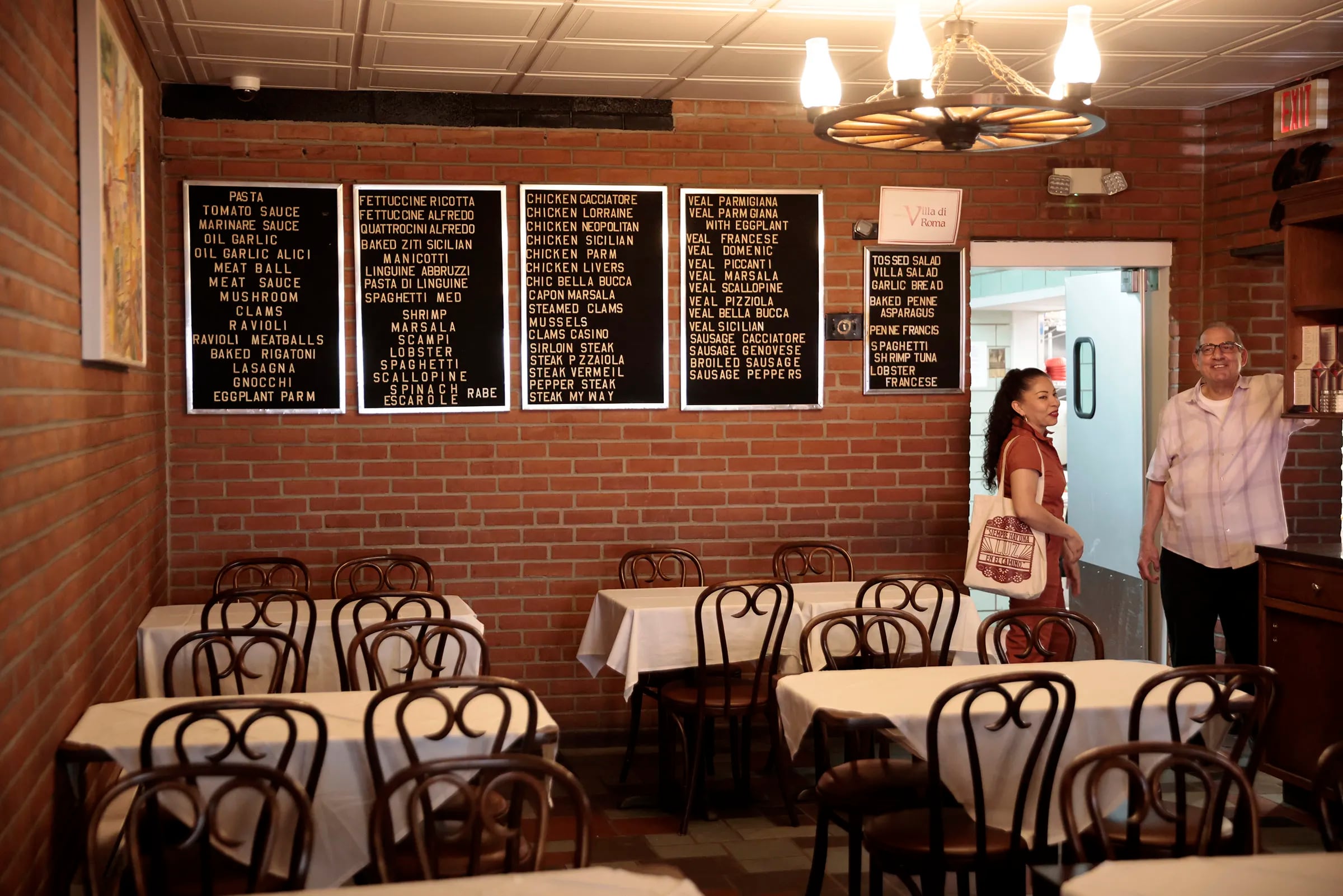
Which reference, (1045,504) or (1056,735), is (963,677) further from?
(1045,504)

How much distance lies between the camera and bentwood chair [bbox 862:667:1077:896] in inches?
116

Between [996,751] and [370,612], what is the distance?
2.47m

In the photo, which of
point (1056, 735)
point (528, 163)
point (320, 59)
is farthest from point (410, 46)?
point (1056, 735)

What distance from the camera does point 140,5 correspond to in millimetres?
4039

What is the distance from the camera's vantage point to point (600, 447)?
5.52 meters

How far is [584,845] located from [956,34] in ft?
7.84

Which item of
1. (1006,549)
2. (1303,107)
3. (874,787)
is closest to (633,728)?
(1006,549)

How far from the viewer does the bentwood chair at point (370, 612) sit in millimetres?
4141

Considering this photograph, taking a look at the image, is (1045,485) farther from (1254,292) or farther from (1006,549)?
(1254,292)

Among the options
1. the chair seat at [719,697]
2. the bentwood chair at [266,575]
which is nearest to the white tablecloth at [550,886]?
the chair seat at [719,697]

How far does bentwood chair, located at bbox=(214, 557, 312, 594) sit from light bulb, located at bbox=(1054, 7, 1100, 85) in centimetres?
350

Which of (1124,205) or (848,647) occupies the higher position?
(1124,205)

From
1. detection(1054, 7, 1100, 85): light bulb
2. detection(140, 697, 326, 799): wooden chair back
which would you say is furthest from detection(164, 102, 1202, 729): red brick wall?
detection(1054, 7, 1100, 85): light bulb

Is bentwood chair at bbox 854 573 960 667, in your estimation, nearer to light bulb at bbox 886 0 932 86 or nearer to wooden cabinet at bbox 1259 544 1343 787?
wooden cabinet at bbox 1259 544 1343 787
